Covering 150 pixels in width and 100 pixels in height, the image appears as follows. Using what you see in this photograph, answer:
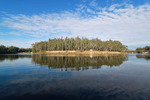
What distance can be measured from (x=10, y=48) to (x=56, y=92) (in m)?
204

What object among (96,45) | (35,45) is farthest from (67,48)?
(35,45)

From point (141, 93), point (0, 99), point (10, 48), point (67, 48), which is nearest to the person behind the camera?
point (0, 99)

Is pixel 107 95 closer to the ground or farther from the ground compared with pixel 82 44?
closer to the ground

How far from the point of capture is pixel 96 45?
519ft

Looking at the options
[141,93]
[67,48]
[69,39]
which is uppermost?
[69,39]

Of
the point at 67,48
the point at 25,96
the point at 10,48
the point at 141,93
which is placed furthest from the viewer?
the point at 10,48

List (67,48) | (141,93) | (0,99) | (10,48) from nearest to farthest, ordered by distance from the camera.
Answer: (0,99), (141,93), (67,48), (10,48)

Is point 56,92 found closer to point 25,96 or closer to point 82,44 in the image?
point 25,96

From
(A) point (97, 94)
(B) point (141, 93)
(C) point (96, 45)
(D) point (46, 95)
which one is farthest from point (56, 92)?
(C) point (96, 45)

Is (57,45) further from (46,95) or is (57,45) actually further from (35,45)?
(46,95)

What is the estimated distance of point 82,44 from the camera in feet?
510

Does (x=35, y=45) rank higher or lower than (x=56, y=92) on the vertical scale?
higher

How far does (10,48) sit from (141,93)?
209m

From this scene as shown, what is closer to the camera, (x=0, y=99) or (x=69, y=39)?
(x=0, y=99)
